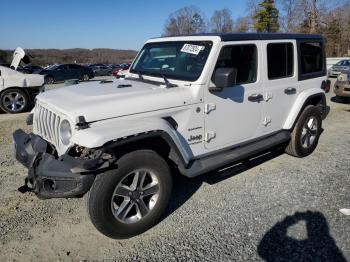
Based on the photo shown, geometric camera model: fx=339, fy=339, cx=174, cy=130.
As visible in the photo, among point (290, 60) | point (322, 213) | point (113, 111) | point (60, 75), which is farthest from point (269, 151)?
point (60, 75)

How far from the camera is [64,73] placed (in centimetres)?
2664

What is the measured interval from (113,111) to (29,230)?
164 centimetres

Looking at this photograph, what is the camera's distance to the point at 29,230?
12.0ft

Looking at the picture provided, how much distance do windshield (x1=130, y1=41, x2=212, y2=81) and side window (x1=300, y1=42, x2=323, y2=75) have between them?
208 cm

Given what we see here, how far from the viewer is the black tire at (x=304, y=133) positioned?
17.9 ft

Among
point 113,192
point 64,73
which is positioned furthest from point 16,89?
point 64,73

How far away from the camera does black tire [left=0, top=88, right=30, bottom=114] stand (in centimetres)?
991

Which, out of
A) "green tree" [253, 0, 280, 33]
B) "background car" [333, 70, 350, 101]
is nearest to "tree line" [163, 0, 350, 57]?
"green tree" [253, 0, 280, 33]

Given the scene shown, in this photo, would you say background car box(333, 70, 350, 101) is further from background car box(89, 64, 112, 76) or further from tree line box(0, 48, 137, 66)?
background car box(89, 64, 112, 76)

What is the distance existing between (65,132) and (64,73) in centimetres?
2491

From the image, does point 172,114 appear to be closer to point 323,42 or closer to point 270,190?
point 270,190

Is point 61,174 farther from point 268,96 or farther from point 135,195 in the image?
point 268,96

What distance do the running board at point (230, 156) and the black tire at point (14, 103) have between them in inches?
309

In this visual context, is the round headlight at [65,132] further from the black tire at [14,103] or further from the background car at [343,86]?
the background car at [343,86]
